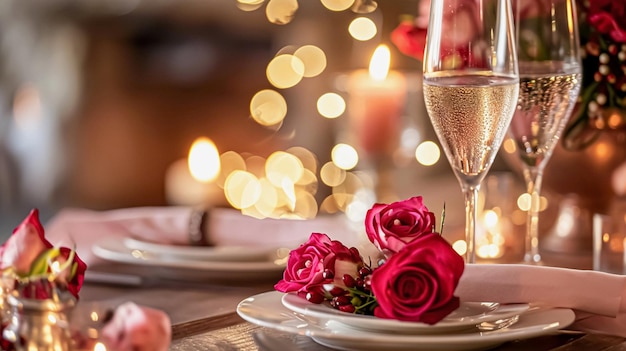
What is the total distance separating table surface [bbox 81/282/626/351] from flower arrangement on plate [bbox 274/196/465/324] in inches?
1.6

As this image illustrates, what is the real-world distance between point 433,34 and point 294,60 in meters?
3.70

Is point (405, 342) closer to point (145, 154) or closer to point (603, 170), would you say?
point (603, 170)

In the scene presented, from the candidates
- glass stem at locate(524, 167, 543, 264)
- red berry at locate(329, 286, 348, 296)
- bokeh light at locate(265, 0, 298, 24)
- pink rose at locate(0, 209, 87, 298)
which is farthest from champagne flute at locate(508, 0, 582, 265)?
bokeh light at locate(265, 0, 298, 24)

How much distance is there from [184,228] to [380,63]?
23.0 inches

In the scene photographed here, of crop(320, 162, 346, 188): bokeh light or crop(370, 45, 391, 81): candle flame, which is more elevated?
crop(370, 45, 391, 81): candle flame

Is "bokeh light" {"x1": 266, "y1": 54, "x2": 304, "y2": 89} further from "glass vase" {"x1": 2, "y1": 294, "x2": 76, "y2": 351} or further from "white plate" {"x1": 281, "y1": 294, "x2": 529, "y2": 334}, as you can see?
"glass vase" {"x1": 2, "y1": 294, "x2": 76, "y2": 351}

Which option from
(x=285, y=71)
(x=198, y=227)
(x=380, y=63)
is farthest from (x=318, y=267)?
(x=285, y=71)

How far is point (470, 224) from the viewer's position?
757mm

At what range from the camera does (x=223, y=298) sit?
839 mm

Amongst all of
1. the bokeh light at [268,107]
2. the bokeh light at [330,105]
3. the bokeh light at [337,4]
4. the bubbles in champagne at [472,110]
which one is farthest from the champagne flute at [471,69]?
the bokeh light at [268,107]

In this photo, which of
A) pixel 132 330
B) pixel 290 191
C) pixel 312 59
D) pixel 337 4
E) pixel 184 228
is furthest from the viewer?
pixel 312 59

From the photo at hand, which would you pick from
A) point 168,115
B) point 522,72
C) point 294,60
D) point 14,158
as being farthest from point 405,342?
point 14,158

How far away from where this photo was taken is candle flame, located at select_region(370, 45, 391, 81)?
1.59 metres

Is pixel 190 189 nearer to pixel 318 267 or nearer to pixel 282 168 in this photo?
pixel 282 168
